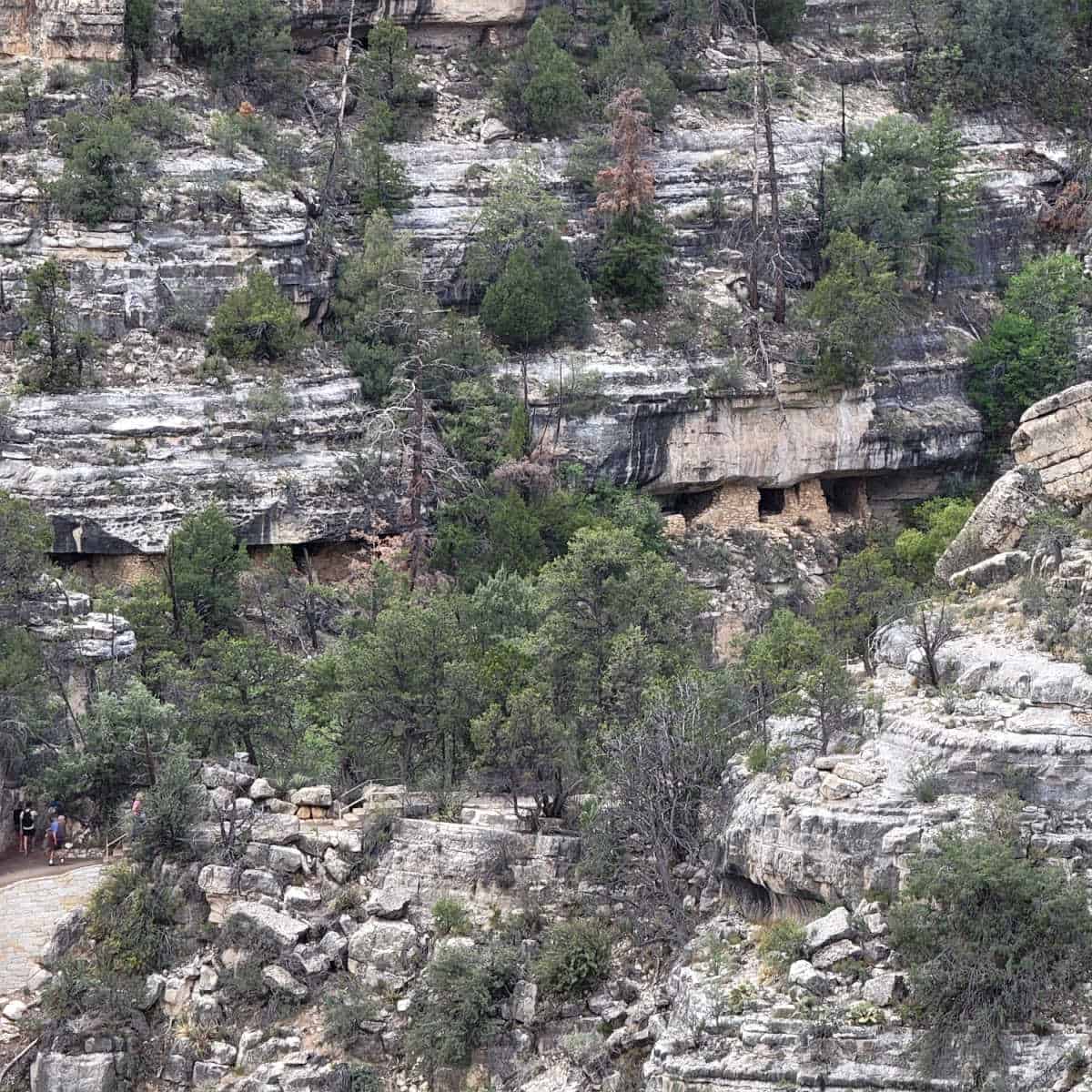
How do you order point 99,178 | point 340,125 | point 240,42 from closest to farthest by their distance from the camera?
point 99,178, point 340,125, point 240,42

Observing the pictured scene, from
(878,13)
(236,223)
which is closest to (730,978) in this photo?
(236,223)

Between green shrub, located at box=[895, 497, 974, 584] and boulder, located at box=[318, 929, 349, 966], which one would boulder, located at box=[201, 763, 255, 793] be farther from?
green shrub, located at box=[895, 497, 974, 584]

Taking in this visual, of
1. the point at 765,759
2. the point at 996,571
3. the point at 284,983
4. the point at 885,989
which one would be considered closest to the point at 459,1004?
the point at 284,983

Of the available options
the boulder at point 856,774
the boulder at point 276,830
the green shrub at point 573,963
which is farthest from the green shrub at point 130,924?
the boulder at point 856,774

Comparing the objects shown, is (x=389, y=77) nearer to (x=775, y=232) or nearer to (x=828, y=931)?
(x=775, y=232)

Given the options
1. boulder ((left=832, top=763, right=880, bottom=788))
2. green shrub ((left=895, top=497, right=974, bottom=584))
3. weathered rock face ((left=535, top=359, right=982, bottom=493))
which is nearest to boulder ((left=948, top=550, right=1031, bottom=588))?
boulder ((left=832, top=763, right=880, bottom=788))

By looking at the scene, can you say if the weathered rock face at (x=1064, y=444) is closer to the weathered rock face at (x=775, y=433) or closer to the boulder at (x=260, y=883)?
the boulder at (x=260, y=883)

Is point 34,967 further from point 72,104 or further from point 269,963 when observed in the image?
point 72,104
